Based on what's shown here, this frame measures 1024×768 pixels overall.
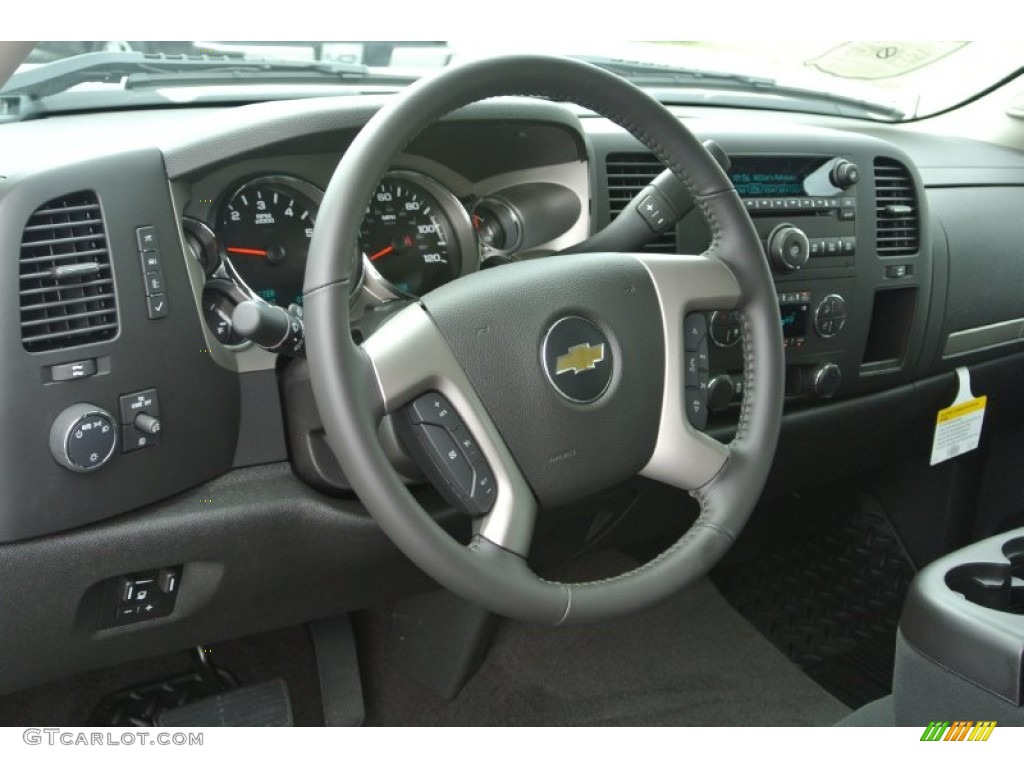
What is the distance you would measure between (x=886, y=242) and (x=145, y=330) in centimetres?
135

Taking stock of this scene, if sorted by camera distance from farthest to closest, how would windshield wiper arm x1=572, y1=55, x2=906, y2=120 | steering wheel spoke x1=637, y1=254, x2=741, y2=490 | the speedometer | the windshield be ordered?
windshield wiper arm x1=572, y1=55, x2=906, y2=120 → the windshield → the speedometer → steering wheel spoke x1=637, y1=254, x2=741, y2=490

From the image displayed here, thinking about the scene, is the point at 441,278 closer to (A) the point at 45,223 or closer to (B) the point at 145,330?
(B) the point at 145,330

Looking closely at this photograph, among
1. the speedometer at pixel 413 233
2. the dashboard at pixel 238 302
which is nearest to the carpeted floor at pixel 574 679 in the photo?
the dashboard at pixel 238 302

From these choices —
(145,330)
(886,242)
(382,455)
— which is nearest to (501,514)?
(382,455)

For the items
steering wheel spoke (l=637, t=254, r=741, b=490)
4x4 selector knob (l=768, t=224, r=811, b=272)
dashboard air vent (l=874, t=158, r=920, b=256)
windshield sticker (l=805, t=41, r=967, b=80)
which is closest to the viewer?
steering wheel spoke (l=637, t=254, r=741, b=490)

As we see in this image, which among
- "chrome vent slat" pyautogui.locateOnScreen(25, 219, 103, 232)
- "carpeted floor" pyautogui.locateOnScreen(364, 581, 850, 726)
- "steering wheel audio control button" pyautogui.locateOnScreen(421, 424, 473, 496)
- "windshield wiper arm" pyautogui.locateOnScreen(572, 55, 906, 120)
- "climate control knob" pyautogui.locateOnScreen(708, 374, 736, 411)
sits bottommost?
"carpeted floor" pyautogui.locateOnScreen(364, 581, 850, 726)

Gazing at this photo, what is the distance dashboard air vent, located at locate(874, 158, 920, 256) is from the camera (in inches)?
76.5

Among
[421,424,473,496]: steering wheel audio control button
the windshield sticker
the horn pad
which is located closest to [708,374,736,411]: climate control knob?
the horn pad

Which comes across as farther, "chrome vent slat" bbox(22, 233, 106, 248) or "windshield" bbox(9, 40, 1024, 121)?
"windshield" bbox(9, 40, 1024, 121)

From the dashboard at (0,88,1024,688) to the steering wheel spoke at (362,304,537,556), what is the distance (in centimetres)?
20

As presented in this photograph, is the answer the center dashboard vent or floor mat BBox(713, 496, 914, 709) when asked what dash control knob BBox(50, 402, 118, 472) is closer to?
the center dashboard vent

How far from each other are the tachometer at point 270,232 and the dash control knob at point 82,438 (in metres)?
0.26

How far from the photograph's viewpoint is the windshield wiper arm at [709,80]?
211 centimetres

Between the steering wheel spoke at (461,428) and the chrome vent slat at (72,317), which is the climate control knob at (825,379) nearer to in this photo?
the steering wheel spoke at (461,428)
